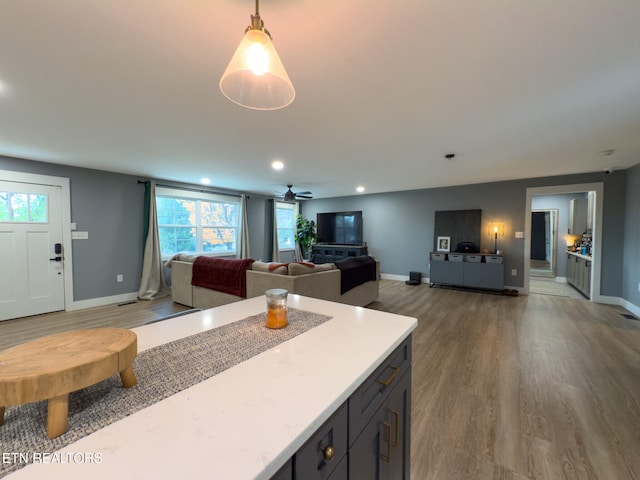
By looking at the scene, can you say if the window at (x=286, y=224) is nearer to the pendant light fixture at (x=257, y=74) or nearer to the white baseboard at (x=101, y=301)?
the white baseboard at (x=101, y=301)

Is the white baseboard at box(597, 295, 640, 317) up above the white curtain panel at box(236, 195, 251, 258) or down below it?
below

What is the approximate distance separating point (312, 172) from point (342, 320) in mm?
3576

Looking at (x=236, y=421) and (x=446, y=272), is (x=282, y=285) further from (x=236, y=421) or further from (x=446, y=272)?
(x=446, y=272)

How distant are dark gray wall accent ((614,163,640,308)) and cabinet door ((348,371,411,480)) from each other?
4.85m

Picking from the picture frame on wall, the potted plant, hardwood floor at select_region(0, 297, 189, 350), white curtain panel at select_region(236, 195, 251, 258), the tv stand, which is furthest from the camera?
the potted plant

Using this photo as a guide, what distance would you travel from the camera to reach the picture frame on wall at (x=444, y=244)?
5.82 metres

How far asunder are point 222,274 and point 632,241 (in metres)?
6.02

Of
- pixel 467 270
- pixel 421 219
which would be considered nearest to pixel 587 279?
pixel 467 270

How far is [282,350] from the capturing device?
95 cm

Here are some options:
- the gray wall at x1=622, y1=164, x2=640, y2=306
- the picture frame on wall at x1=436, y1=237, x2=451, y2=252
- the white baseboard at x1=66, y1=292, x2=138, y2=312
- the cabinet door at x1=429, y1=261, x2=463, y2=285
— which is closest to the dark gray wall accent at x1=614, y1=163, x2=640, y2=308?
the gray wall at x1=622, y1=164, x2=640, y2=306

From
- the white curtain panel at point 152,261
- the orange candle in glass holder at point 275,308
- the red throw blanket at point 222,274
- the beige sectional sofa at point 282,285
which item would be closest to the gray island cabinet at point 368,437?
the orange candle in glass holder at point 275,308

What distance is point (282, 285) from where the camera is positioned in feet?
10.4

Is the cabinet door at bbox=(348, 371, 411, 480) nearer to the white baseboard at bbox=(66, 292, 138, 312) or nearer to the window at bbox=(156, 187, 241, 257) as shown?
the white baseboard at bbox=(66, 292, 138, 312)

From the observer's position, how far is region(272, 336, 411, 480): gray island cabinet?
0.65m
